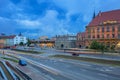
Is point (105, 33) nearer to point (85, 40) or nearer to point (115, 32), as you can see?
point (115, 32)

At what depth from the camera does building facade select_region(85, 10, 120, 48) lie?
95.2 meters

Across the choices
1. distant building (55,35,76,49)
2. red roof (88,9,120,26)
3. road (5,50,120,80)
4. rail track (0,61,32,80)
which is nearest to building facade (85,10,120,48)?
red roof (88,9,120,26)

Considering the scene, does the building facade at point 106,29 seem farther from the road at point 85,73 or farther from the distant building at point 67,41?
the road at point 85,73

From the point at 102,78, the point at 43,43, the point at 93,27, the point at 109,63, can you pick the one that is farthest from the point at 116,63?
the point at 43,43

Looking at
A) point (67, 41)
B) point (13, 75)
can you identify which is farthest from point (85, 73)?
point (67, 41)

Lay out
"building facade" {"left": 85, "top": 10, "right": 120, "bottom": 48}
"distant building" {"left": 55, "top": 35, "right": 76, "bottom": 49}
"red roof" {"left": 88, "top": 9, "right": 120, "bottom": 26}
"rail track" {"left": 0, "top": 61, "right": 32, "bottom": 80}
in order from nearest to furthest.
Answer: "rail track" {"left": 0, "top": 61, "right": 32, "bottom": 80} < "building facade" {"left": 85, "top": 10, "right": 120, "bottom": 48} < "red roof" {"left": 88, "top": 9, "right": 120, "bottom": 26} < "distant building" {"left": 55, "top": 35, "right": 76, "bottom": 49}

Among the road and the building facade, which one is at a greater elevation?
the building facade

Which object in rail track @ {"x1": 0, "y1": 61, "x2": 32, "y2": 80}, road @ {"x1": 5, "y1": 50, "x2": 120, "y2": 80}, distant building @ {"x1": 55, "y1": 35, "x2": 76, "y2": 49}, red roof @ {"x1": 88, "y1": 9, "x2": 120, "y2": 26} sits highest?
red roof @ {"x1": 88, "y1": 9, "x2": 120, "y2": 26}

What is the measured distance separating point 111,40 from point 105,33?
229 inches

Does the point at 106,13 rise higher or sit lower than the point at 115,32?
higher

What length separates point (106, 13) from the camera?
107 meters

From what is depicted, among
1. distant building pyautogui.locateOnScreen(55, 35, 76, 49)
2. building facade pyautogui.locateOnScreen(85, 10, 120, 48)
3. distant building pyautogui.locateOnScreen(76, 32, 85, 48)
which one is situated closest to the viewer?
building facade pyautogui.locateOnScreen(85, 10, 120, 48)

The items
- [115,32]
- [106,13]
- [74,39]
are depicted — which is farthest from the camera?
[74,39]

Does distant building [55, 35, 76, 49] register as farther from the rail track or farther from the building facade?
the rail track
